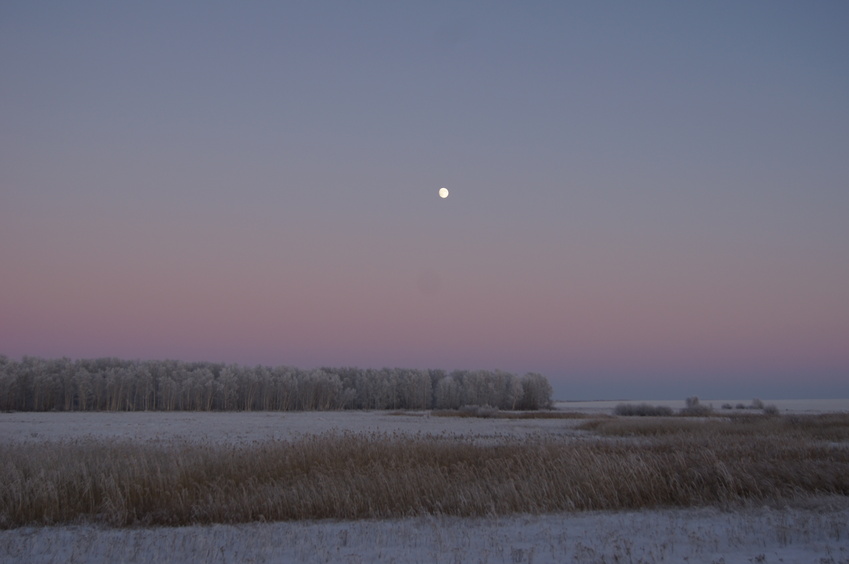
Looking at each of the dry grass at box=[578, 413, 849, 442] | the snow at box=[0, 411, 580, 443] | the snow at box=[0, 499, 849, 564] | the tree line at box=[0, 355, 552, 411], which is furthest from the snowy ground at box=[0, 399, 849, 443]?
the tree line at box=[0, 355, 552, 411]

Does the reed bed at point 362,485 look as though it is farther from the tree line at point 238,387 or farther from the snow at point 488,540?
the tree line at point 238,387

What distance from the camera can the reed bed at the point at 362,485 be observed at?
1348 cm

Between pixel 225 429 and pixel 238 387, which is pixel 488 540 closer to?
pixel 225 429

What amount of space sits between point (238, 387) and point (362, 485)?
119 meters

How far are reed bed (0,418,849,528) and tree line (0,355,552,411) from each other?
350ft

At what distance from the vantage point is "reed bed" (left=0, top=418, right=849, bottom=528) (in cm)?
1348

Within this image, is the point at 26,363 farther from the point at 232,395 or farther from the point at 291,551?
the point at 291,551

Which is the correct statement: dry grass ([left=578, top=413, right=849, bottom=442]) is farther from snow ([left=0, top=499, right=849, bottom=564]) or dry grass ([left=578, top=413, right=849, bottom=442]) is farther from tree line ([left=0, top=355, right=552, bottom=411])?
tree line ([left=0, top=355, right=552, bottom=411])

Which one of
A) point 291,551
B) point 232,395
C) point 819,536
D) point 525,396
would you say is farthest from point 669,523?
point 525,396

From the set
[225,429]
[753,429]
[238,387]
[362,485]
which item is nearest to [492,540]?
[362,485]

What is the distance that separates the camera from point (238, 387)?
12650 cm

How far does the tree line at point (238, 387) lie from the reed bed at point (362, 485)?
107 meters

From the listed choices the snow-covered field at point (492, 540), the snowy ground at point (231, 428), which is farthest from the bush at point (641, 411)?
the snow-covered field at point (492, 540)

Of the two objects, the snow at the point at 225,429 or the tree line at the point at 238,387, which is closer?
the snow at the point at 225,429
